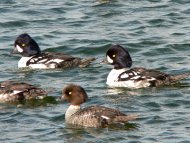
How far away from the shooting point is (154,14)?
3119 cm

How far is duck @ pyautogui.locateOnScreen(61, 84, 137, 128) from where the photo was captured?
1862 centimetres

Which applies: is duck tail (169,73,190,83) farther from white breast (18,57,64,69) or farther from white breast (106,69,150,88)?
white breast (18,57,64,69)

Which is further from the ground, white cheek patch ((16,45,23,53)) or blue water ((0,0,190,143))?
white cheek patch ((16,45,23,53))

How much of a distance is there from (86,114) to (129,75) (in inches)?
164

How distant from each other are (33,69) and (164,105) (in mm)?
5372

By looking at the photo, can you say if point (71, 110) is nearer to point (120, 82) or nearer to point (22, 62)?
point (120, 82)

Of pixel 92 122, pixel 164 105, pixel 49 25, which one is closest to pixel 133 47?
pixel 49 25

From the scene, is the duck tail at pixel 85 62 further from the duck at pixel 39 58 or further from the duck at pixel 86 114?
the duck at pixel 86 114

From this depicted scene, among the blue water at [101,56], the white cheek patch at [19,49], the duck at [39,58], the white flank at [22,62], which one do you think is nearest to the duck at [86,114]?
the blue water at [101,56]

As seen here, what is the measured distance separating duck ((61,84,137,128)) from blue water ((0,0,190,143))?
0.61 feet

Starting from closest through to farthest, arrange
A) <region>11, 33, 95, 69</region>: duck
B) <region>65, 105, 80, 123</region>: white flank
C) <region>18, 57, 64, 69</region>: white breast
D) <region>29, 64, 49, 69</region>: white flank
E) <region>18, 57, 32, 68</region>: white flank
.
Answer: <region>65, 105, 80, 123</region>: white flank
<region>11, 33, 95, 69</region>: duck
<region>18, 57, 64, 69</region>: white breast
<region>29, 64, 49, 69</region>: white flank
<region>18, 57, 32, 68</region>: white flank

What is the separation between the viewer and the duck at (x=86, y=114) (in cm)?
1862

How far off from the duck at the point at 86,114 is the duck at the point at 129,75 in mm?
3233

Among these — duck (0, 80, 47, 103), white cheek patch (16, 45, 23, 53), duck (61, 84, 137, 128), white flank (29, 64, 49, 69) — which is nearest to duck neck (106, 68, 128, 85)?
white flank (29, 64, 49, 69)
